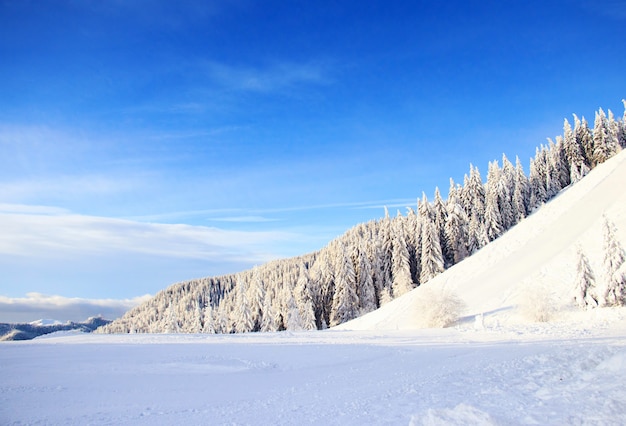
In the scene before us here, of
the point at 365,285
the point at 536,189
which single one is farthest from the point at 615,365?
the point at 536,189

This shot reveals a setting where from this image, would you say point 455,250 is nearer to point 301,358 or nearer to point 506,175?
point 506,175

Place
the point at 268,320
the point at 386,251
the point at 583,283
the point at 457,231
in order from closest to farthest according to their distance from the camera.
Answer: the point at 583,283
the point at 268,320
the point at 457,231
the point at 386,251

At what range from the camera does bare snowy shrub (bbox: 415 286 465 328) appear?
38.5 meters

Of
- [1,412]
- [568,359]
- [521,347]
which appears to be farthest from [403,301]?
[1,412]

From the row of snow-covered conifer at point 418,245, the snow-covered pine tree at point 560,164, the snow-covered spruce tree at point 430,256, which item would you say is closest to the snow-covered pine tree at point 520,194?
the row of snow-covered conifer at point 418,245

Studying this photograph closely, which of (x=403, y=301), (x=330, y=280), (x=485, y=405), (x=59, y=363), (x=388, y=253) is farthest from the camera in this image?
(x=388, y=253)

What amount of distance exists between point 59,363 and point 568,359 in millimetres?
20122

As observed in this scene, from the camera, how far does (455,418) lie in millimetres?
8633

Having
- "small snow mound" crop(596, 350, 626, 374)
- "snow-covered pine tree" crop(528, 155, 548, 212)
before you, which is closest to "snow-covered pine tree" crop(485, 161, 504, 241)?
"snow-covered pine tree" crop(528, 155, 548, 212)

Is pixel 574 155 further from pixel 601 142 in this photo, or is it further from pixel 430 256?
pixel 430 256

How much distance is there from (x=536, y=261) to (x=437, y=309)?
19.3 meters

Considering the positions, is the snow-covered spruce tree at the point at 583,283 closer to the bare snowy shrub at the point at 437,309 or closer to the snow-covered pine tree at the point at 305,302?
the bare snowy shrub at the point at 437,309

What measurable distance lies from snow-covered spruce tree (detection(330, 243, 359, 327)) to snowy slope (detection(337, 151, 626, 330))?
7.18 metres

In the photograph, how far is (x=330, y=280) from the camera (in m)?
67.7
